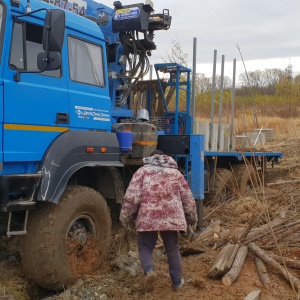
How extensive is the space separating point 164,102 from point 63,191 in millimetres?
4210

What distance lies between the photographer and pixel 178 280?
5.36 m

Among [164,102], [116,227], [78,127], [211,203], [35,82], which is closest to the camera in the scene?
[35,82]

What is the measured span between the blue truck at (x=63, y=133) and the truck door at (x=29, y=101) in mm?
11

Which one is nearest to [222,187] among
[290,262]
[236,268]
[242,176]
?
[242,176]

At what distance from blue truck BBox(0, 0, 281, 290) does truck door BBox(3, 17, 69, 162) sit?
0.01 m

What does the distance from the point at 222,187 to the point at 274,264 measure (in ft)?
16.2

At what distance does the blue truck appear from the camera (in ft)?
15.9

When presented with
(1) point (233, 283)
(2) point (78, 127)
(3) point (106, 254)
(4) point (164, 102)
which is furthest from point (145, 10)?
(1) point (233, 283)

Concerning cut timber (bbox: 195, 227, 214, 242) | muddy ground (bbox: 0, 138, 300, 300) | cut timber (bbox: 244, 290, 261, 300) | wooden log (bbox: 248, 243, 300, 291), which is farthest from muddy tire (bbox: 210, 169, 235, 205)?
cut timber (bbox: 244, 290, 261, 300)

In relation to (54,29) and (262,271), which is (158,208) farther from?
(54,29)

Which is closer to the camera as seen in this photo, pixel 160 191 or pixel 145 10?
pixel 160 191

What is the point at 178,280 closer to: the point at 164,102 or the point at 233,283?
the point at 233,283

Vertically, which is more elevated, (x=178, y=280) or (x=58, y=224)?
(x=58, y=224)

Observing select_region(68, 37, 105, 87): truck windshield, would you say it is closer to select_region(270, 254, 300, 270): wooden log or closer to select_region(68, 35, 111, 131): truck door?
select_region(68, 35, 111, 131): truck door
